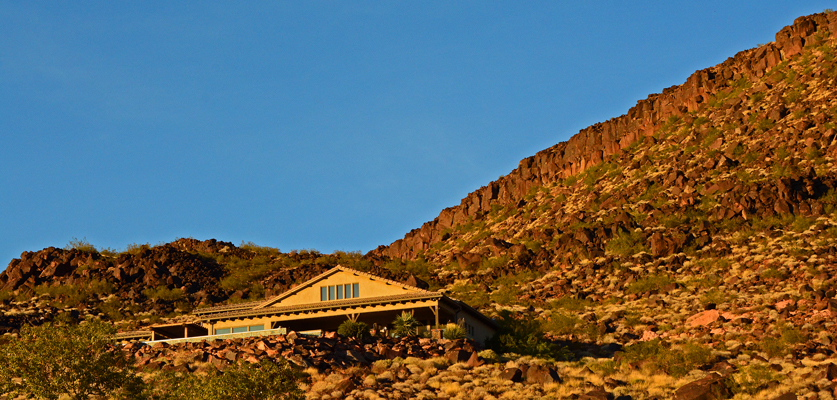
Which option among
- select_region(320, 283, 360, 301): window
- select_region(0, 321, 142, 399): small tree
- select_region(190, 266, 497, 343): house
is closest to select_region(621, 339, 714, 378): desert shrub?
select_region(190, 266, 497, 343): house

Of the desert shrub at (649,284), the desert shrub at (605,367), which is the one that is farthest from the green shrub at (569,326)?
the desert shrub at (605,367)

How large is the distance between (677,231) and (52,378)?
50922 millimetres

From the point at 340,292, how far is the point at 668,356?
728 inches

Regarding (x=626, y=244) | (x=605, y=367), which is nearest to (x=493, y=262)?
(x=626, y=244)

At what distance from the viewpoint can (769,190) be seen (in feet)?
220

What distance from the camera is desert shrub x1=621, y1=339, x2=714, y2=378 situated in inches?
1587

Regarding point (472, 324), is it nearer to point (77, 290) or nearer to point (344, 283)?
point (344, 283)

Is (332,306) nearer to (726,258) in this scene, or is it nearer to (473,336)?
(473,336)

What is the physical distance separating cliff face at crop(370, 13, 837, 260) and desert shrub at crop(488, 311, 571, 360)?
4158cm

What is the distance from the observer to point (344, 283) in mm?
49812

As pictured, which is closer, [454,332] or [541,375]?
[541,375]

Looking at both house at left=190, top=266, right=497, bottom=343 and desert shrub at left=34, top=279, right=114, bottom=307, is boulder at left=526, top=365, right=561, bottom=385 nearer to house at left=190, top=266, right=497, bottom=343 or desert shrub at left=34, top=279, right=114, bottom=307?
house at left=190, top=266, right=497, bottom=343

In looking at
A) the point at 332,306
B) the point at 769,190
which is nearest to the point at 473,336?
the point at 332,306

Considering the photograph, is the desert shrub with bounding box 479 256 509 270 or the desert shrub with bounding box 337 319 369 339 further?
the desert shrub with bounding box 479 256 509 270
